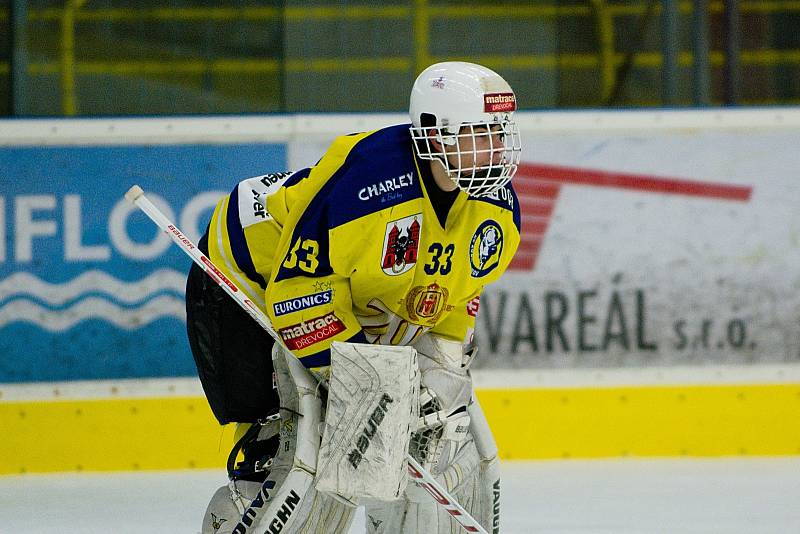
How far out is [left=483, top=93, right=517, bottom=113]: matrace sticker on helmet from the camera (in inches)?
94.7

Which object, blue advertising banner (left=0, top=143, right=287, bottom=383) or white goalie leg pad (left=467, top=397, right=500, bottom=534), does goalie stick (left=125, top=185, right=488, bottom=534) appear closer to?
white goalie leg pad (left=467, top=397, right=500, bottom=534)

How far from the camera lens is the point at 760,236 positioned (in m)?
4.40

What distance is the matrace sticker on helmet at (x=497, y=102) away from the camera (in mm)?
2404

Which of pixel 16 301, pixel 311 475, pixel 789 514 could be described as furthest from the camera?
pixel 16 301

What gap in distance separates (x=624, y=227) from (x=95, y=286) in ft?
5.50

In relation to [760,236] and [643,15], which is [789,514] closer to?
[760,236]

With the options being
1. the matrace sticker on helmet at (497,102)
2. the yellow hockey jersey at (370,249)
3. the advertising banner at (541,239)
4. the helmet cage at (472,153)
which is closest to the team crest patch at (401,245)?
the yellow hockey jersey at (370,249)

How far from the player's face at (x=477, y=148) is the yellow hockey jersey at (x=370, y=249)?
84 mm

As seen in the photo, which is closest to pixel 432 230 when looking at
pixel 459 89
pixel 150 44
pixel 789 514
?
pixel 459 89

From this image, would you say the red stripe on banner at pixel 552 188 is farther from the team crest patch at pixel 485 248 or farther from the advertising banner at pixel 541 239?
the team crest patch at pixel 485 248

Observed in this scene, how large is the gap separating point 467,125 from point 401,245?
0.78 ft

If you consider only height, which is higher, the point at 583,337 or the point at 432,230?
the point at 432,230

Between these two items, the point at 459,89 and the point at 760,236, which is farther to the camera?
the point at 760,236

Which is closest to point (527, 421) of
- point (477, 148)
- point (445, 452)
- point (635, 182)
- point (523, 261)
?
point (523, 261)
